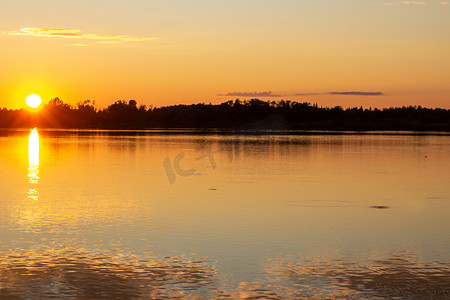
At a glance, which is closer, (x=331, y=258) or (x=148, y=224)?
(x=331, y=258)

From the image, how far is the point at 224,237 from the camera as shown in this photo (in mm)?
19000

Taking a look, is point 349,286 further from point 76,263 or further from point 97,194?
point 97,194

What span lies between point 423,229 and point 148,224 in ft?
28.1

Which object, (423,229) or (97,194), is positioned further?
(97,194)

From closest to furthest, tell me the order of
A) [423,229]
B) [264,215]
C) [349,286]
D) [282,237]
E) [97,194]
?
[349,286], [282,237], [423,229], [264,215], [97,194]

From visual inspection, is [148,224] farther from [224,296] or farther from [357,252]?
[224,296]

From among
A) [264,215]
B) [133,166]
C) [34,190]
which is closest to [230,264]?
[264,215]

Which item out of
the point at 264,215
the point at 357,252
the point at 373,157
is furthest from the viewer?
the point at 373,157

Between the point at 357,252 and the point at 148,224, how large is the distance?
710cm

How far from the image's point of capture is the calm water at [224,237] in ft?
44.8

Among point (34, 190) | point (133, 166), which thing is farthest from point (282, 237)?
point (133, 166)

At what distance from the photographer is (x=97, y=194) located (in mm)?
29188

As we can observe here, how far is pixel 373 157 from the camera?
57.3 metres

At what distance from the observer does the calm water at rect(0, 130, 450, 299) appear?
538 inches
